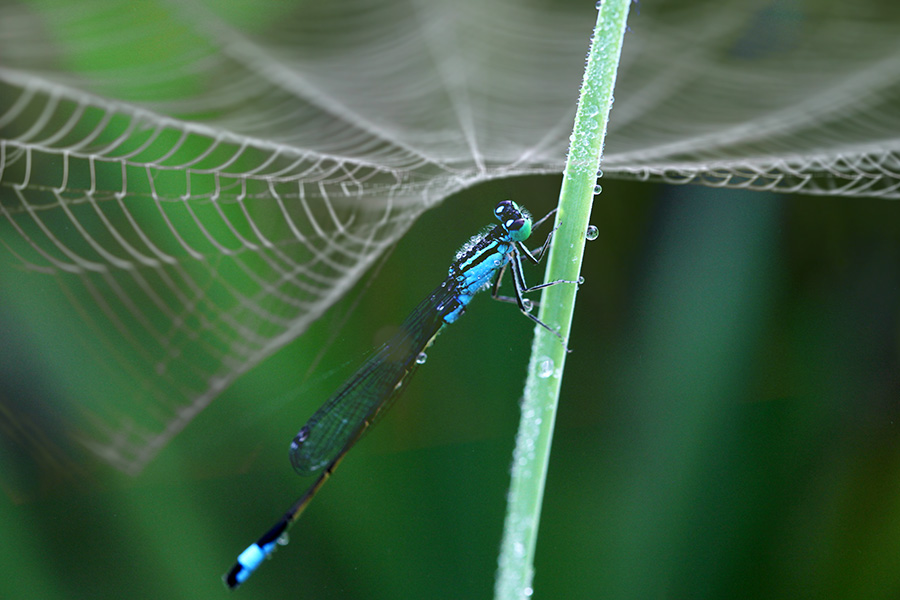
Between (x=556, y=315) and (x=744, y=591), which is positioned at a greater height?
(x=556, y=315)

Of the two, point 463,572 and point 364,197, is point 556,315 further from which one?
point 364,197

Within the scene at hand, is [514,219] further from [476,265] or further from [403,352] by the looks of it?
[403,352]

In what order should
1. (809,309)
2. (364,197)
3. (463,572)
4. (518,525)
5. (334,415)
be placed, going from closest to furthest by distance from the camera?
(518,525) → (334,415) → (463,572) → (809,309) → (364,197)

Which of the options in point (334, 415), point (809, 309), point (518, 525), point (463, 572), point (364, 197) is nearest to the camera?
point (518, 525)

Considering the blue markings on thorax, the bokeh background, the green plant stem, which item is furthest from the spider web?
the green plant stem

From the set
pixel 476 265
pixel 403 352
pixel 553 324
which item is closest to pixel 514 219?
pixel 476 265

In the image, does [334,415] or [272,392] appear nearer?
[334,415]

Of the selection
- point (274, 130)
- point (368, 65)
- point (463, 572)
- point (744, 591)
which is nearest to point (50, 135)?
point (274, 130)
